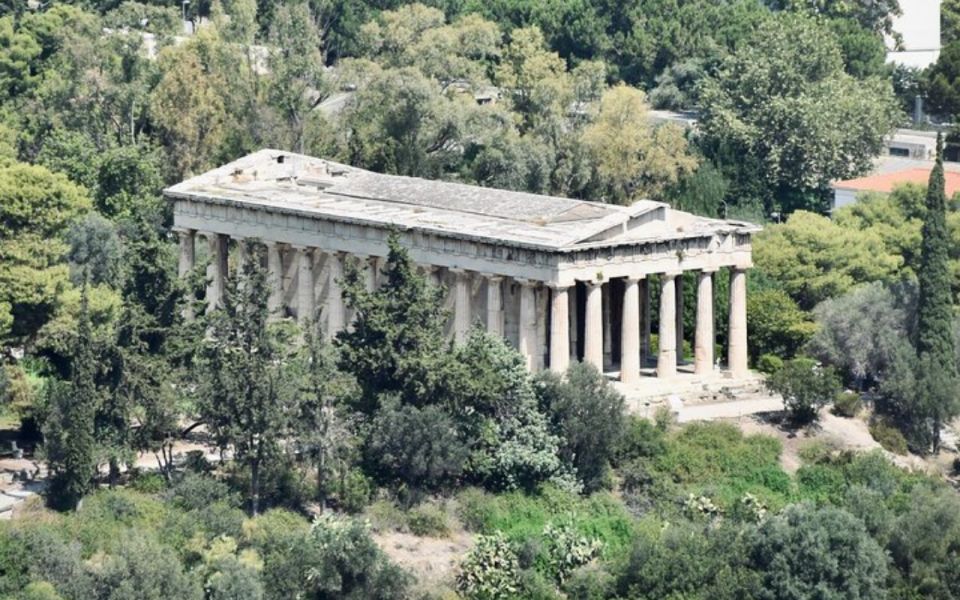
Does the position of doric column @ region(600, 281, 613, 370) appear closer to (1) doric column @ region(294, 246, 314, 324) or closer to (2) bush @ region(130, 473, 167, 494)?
(1) doric column @ region(294, 246, 314, 324)

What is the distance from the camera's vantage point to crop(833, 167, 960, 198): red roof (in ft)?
467

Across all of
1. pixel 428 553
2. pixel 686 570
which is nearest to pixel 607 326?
pixel 428 553

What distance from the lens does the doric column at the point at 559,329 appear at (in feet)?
373

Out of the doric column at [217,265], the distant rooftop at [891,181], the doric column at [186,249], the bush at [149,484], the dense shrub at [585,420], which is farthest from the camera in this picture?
the distant rooftop at [891,181]

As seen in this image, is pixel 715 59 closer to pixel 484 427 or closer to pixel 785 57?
pixel 785 57

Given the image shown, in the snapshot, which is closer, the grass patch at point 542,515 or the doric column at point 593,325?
the grass patch at point 542,515

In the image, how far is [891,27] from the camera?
7628 inches

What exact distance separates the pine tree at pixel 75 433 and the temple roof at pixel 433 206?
15.7 metres

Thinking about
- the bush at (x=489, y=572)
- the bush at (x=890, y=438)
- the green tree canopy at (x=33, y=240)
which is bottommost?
the bush at (x=489, y=572)

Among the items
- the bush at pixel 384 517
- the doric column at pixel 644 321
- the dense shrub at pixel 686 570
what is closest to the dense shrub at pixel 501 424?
the bush at pixel 384 517

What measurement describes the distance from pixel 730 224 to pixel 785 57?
1511 inches

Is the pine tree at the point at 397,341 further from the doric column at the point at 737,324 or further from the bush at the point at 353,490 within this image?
the doric column at the point at 737,324

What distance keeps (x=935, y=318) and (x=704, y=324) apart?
26.8 feet

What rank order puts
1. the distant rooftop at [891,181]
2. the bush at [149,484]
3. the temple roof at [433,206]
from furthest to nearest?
the distant rooftop at [891,181] < the temple roof at [433,206] < the bush at [149,484]
